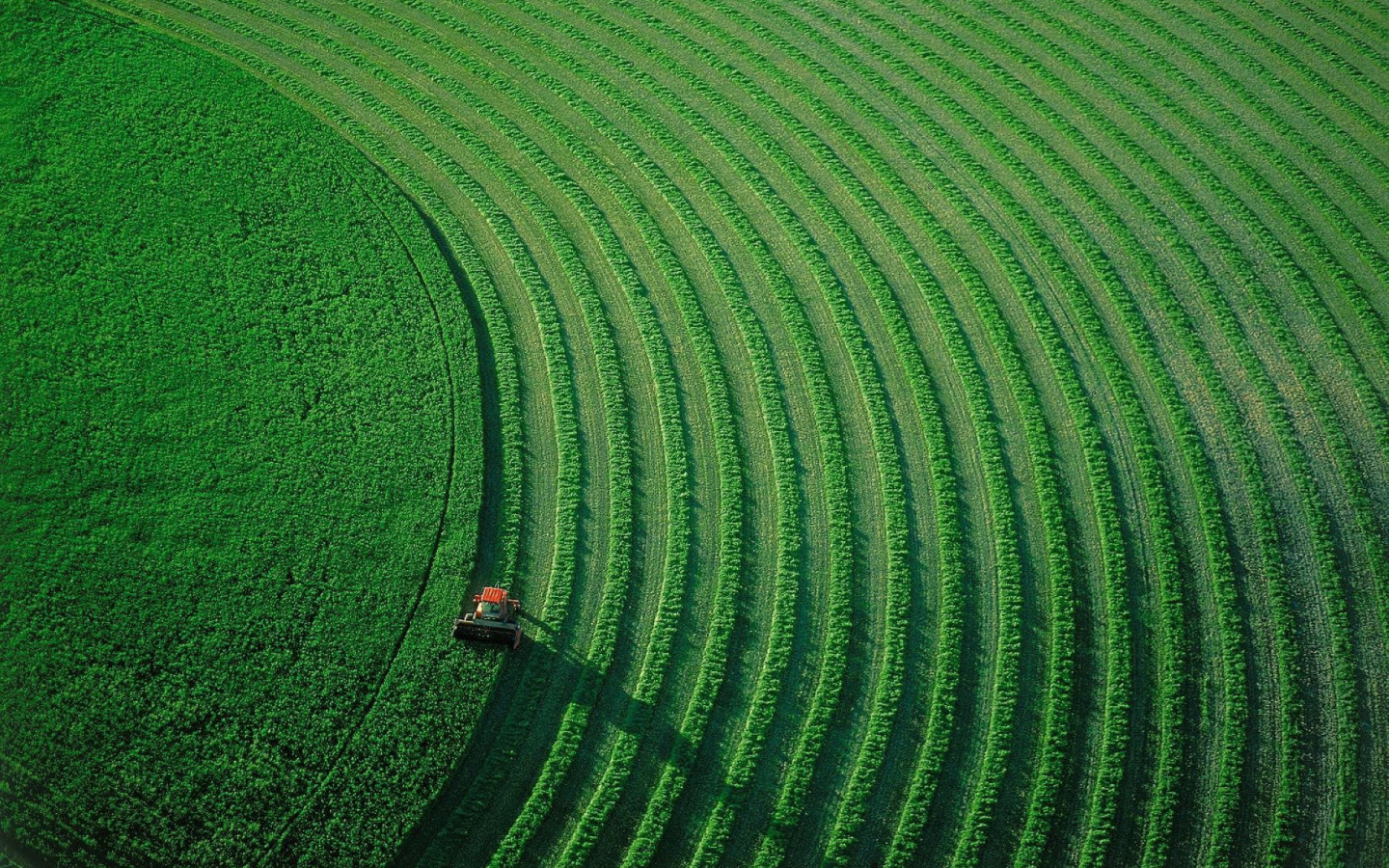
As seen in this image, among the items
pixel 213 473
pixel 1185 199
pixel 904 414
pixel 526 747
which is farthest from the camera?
pixel 1185 199

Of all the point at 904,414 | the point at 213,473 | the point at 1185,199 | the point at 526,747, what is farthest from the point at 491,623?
the point at 1185,199

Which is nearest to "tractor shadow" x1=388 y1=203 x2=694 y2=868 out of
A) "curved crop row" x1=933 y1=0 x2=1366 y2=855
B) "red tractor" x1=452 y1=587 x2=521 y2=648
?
"red tractor" x1=452 y1=587 x2=521 y2=648

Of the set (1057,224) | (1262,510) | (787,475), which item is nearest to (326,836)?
(787,475)

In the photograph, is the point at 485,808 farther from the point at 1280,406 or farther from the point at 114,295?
the point at 1280,406

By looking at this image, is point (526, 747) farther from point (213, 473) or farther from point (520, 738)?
point (213, 473)

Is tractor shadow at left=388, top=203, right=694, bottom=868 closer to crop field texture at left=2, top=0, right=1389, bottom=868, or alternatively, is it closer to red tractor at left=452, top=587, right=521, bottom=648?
crop field texture at left=2, top=0, right=1389, bottom=868

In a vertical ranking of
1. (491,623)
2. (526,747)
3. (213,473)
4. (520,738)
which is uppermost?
(213,473)

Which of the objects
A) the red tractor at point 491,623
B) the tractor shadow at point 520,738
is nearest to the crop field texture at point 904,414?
the tractor shadow at point 520,738
